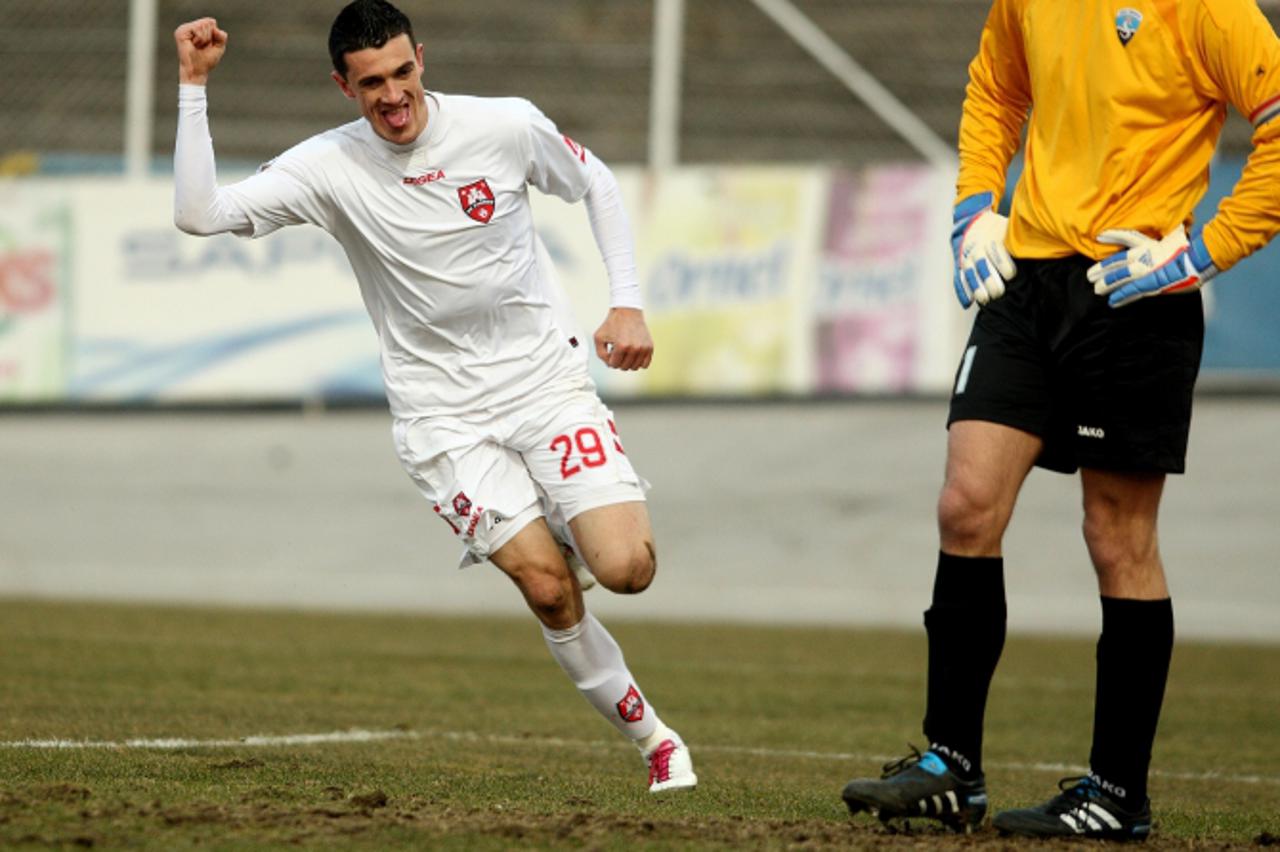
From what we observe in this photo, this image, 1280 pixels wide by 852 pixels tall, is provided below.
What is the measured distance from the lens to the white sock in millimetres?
6016

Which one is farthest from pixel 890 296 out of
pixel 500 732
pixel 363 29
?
pixel 363 29

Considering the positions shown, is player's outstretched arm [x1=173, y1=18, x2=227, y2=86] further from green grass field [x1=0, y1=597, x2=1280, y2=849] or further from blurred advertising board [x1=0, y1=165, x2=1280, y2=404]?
blurred advertising board [x1=0, y1=165, x2=1280, y2=404]

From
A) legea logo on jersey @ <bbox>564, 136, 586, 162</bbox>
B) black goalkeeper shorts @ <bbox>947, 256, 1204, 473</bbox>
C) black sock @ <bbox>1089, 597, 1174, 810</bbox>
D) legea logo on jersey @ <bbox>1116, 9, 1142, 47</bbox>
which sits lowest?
black sock @ <bbox>1089, 597, 1174, 810</bbox>

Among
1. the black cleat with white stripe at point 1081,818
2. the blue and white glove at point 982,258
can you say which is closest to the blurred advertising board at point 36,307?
the blue and white glove at point 982,258

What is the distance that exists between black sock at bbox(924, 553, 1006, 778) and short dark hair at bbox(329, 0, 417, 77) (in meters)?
2.14

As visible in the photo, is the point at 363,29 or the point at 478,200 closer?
the point at 363,29

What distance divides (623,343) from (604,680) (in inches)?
39.4

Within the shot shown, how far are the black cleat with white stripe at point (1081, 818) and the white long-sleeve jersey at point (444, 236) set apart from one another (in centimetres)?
198

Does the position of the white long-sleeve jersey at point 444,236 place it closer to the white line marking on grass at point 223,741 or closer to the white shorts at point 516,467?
the white shorts at point 516,467

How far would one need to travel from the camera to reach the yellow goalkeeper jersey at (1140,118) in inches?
188

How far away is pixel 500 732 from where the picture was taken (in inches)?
301

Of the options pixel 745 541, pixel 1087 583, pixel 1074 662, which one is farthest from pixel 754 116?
pixel 1074 662

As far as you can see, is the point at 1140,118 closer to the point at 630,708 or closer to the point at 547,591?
the point at 547,591

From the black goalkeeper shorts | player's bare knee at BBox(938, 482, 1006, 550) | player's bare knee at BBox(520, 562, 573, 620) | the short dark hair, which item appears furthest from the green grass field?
the short dark hair
